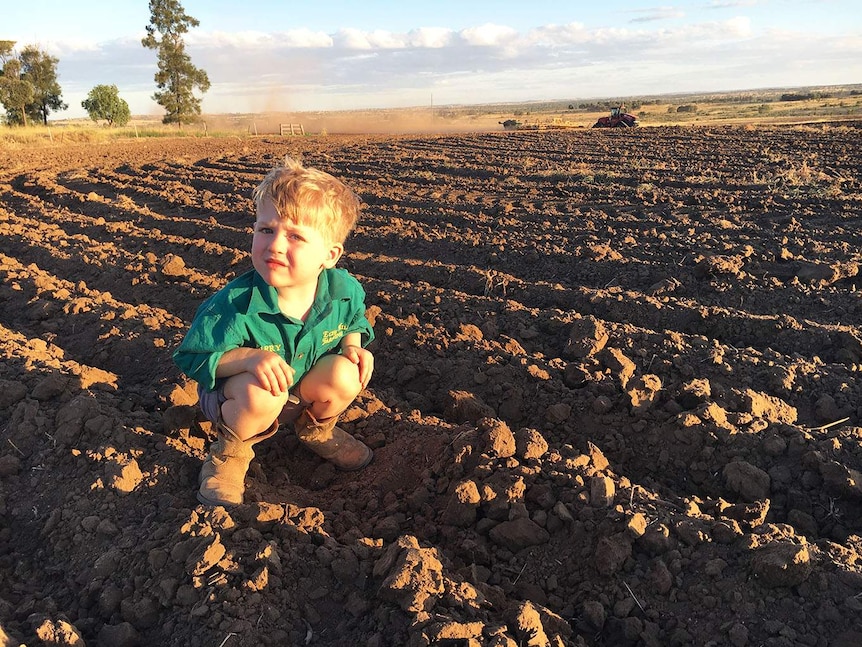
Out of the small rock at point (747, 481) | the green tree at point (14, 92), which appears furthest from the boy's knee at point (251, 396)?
the green tree at point (14, 92)

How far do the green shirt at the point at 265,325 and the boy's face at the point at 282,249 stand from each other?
12cm

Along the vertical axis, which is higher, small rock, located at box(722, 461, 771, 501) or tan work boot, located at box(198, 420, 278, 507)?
tan work boot, located at box(198, 420, 278, 507)

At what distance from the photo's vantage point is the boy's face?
2.29m

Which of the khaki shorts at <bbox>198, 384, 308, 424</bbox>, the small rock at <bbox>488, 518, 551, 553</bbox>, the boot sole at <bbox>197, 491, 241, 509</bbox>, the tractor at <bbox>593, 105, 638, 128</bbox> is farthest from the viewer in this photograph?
the tractor at <bbox>593, 105, 638, 128</bbox>

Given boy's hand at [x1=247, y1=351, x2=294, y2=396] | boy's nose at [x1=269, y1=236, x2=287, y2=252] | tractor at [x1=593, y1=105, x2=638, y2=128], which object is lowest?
boy's hand at [x1=247, y1=351, x2=294, y2=396]

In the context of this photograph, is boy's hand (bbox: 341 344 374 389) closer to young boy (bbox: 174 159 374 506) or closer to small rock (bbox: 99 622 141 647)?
young boy (bbox: 174 159 374 506)

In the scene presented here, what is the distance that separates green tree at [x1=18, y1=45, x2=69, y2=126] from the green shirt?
42388mm

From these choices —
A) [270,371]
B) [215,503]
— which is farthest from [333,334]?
[215,503]

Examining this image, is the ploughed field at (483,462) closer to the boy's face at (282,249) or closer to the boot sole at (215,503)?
the boot sole at (215,503)

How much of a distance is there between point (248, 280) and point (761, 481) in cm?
235

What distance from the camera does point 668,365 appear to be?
365 cm

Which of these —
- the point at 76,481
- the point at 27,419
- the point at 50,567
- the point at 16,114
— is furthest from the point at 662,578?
the point at 16,114

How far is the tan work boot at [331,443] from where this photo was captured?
278 centimetres

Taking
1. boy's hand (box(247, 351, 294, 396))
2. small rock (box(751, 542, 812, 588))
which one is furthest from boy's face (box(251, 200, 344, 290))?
small rock (box(751, 542, 812, 588))
